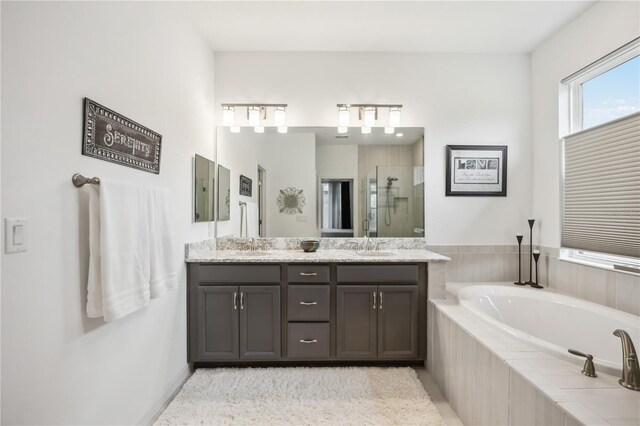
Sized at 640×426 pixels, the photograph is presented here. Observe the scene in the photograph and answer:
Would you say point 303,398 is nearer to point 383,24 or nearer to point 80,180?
point 80,180

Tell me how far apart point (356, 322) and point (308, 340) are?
0.41 metres

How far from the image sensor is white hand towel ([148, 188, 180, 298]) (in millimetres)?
1621

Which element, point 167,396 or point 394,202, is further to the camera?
point 394,202

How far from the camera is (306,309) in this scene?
2396 mm

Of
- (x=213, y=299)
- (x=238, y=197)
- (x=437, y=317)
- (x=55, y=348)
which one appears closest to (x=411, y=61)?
(x=238, y=197)

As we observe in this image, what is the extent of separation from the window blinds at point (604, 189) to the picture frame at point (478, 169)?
50 cm

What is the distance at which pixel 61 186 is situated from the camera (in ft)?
3.90

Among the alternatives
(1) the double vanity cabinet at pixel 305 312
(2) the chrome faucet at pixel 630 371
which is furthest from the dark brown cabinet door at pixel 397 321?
(2) the chrome faucet at pixel 630 371

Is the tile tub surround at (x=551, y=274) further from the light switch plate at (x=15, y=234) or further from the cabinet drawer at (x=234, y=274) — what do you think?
the light switch plate at (x=15, y=234)

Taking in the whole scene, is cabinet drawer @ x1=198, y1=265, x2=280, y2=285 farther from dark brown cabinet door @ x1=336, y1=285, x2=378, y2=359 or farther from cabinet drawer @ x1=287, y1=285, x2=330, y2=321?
dark brown cabinet door @ x1=336, y1=285, x2=378, y2=359

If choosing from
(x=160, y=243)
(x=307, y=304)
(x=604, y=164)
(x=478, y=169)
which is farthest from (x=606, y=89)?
(x=160, y=243)

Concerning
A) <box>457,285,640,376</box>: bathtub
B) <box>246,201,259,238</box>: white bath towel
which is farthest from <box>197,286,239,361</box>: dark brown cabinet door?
<box>457,285,640,376</box>: bathtub

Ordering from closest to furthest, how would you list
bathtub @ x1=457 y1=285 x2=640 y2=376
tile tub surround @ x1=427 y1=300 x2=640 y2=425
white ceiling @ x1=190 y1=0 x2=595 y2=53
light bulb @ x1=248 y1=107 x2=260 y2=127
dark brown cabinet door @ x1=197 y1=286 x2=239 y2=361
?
tile tub surround @ x1=427 y1=300 x2=640 y2=425 < bathtub @ x1=457 y1=285 x2=640 y2=376 < white ceiling @ x1=190 y1=0 x2=595 y2=53 < dark brown cabinet door @ x1=197 y1=286 x2=239 y2=361 < light bulb @ x1=248 y1=107 x2=260 y2=127

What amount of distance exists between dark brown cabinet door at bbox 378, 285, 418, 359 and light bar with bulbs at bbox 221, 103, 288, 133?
1821 mm
